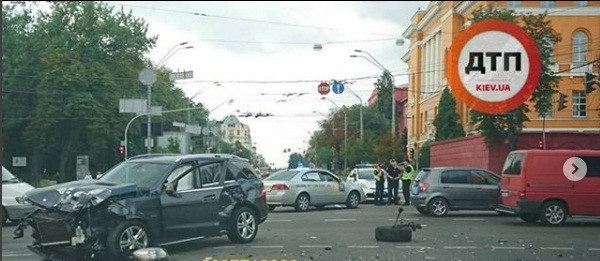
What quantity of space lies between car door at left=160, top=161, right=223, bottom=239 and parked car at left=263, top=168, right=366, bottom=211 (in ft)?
31.4

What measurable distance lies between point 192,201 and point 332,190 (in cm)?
1166

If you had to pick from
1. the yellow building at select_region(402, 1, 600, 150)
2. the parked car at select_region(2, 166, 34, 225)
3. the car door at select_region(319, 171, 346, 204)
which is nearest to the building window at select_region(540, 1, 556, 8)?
the yellow building at select_region(402, 1, 600, 150)

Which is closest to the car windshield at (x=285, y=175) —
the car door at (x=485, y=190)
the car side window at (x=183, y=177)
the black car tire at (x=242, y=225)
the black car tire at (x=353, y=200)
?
the black car tire at (x=353, y=200)

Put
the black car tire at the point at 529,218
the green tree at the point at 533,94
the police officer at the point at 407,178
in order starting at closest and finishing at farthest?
the black car tire at the point at 529,218 → the police officer at the point at 407,178 → the green tree at the point at 533,94

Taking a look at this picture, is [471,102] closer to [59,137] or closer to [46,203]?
[46,203]

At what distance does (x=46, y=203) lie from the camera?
10.9 metres

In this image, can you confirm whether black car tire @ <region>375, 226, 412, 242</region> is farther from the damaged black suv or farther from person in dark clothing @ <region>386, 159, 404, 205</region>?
person in dark clothing @ <region>386, 159, 404, 205</region>

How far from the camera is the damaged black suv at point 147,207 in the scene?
1075 cm

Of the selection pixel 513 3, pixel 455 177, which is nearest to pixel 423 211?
pixel 455 177

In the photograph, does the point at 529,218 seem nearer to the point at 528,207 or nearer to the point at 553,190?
the point at 528,207

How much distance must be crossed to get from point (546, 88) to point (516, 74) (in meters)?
14.8

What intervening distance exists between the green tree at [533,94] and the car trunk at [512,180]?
19.6 feet

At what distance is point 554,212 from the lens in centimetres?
1716

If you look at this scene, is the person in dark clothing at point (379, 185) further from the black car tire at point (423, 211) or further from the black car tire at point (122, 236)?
the black car tire at point (122, 236)
